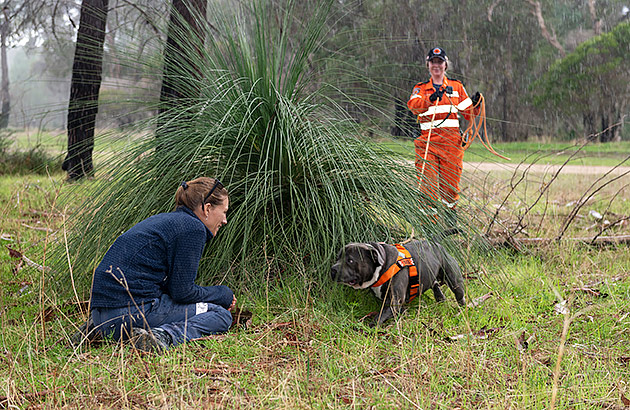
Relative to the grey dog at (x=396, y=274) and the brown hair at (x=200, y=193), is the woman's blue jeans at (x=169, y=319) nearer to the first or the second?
the brown hair at (x=200, y=193)

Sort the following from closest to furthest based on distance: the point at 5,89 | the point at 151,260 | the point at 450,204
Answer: the point at 151,260 < the point at 450,204 < the point at 5,89

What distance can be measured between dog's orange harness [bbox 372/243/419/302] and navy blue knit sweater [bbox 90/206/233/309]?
1022mm

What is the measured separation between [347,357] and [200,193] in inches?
44.8

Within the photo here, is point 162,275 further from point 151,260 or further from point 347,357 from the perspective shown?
point 347,357

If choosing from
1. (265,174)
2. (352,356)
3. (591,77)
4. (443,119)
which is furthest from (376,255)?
(591,77)

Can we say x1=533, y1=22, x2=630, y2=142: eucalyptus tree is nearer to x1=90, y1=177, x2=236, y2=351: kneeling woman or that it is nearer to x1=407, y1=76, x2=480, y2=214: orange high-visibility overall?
x1=407, y1=76, x2=480, y2=214: orange high-visibility overall

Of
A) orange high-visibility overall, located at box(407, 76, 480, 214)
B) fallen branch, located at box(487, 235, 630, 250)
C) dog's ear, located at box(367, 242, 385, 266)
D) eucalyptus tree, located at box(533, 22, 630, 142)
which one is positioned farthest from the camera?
eucalyptus tree, located at box(533, 22, 630, 142)

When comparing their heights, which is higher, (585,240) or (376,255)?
(376,255)

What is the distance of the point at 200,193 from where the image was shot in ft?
9.93

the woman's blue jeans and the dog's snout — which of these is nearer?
the woman's blue jeans

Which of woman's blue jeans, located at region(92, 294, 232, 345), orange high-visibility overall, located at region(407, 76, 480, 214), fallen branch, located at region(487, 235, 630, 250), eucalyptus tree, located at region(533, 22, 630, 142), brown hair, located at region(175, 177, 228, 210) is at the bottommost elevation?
woman's blue jeans, located at region(92, 294, 232, 345)

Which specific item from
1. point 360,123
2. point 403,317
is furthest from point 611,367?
point 360,123

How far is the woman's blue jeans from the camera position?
9.68ft

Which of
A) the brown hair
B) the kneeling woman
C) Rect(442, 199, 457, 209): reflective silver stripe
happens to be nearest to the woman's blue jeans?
the kneeling woman
